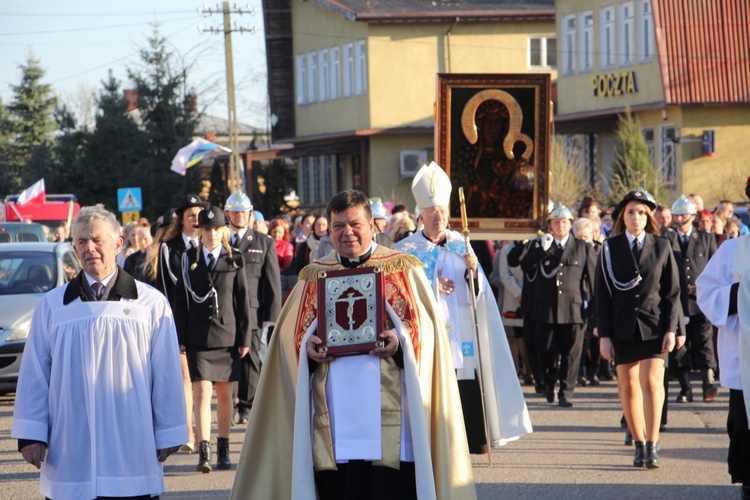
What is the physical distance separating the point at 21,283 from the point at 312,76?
117 feet

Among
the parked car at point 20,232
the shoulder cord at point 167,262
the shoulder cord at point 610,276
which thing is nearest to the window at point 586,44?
the parked car at point 20,232

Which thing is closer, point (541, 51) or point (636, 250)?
point (636, 250)

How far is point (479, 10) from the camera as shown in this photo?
148ft

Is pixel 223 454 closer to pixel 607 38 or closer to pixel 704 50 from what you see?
pixel 704 50

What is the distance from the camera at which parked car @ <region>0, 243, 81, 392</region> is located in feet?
48.0

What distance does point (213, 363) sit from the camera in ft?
34.4

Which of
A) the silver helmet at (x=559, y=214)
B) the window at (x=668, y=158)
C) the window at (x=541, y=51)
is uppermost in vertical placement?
the window at (x=541, y=51)

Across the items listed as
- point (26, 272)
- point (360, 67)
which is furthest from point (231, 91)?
point (26, 272)

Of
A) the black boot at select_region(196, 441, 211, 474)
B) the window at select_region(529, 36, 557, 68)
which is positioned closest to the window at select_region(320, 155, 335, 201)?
the window at select_region(529, 36, 557, 68)

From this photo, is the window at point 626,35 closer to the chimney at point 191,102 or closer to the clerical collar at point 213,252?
the chimney at point 191,102

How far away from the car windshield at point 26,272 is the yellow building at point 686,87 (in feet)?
69.8

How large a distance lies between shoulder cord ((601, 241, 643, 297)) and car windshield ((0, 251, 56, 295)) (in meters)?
7.16

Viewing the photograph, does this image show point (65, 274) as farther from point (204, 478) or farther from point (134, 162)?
point (134, 162)

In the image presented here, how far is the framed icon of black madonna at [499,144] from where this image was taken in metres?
12.5
